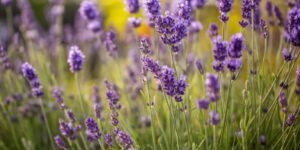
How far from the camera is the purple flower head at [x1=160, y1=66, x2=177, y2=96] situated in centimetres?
180

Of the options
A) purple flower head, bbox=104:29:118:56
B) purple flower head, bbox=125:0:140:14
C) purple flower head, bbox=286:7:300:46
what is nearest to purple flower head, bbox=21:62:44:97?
purple flower head, bbox=104:29:118:56

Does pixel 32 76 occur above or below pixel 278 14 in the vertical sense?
below

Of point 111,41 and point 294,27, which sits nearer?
point 294,27

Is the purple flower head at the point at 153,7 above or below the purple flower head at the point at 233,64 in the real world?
Answer: above

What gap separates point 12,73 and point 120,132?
6.12ft

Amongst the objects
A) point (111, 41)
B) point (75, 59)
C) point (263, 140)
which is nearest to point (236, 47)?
point (263, 140)

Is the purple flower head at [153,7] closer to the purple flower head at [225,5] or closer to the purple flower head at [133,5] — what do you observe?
the purple flower head at [225,5]

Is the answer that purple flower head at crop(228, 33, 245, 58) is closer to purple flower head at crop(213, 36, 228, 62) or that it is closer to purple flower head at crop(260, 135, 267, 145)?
purple flower head at crop(213, 36, 228, 62)

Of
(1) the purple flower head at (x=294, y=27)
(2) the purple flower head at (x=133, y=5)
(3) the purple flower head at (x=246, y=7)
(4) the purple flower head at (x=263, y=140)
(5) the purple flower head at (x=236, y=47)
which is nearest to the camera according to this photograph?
(5) the purple flower head at (x=236, y=47)

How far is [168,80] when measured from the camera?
1.80m

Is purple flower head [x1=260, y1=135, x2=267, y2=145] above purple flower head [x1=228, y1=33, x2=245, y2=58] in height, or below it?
below

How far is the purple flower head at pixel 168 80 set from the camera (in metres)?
1.80

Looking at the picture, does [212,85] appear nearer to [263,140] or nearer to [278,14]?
[263,140]

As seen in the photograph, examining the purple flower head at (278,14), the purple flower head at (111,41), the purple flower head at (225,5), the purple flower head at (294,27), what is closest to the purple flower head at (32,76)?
the purple flower head at (111,41)
